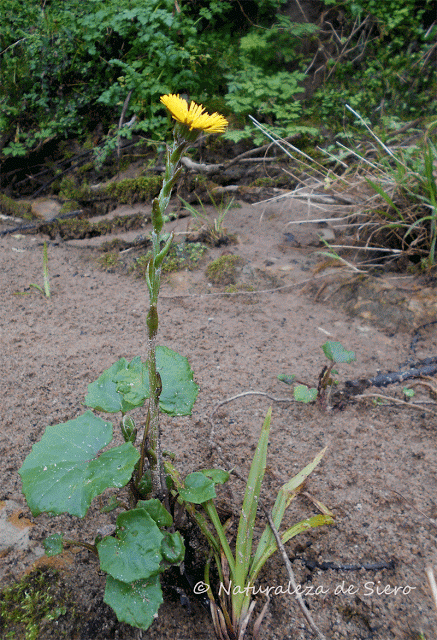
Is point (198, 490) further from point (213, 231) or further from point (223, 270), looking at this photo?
point (213, 231)

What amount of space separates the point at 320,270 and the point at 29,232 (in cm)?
243

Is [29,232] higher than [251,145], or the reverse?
[251,145]

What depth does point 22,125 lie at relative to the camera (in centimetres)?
422

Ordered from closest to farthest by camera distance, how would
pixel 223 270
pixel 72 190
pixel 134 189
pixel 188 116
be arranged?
pixel 188 116, pixel 223 270, pixel 134 189, pixel 72 190

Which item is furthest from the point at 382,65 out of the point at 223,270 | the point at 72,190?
the point at 72,190

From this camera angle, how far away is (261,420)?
1478 millimetres

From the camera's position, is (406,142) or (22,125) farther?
(22,125)

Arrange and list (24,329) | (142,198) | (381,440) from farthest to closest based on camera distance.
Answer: (142,198) → (24,329) → (381,440)

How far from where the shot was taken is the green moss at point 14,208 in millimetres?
3682

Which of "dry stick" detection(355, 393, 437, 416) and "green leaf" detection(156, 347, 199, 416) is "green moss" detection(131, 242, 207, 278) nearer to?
"dry stick" detection(355, 393, 437, 416)

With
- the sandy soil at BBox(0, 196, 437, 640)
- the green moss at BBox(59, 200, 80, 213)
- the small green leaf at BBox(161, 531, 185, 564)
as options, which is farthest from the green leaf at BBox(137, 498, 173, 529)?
the green moss at BBox(59, 200, 80, 213)

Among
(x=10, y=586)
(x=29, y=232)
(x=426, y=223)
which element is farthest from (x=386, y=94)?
(x=10, y=586)

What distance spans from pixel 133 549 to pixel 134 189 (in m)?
3.30

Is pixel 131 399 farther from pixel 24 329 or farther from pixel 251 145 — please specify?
pixel 251 145
